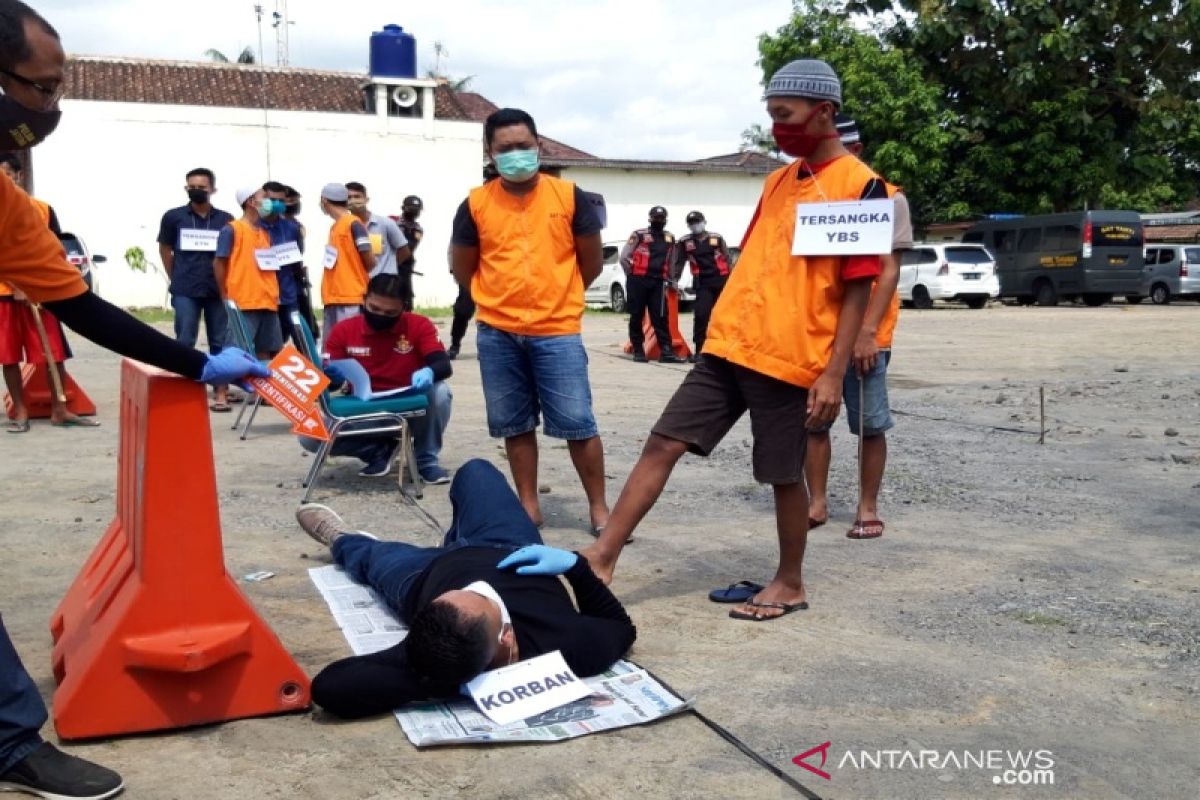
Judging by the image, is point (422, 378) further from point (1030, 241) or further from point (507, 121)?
point (1030, 241)

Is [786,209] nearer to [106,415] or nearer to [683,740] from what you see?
[683,740]

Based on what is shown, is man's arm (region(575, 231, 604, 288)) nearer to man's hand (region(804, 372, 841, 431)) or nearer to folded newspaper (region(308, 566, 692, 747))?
man's hand (region(804, 372, 841, 431))

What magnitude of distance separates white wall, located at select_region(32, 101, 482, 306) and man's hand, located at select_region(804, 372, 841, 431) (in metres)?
29.0

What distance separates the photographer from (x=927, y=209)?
37594mm

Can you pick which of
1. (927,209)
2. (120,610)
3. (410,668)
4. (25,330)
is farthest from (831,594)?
(927,209)

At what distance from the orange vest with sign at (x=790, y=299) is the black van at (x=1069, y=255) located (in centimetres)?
2705

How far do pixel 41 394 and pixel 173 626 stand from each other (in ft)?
22.5

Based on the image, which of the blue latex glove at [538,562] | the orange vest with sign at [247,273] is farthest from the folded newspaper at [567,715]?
the orange vest with sign at [247,273]

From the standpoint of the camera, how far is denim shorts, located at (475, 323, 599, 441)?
5.84m

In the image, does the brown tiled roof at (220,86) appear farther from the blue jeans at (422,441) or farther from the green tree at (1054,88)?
the blue jeans at (422,441)

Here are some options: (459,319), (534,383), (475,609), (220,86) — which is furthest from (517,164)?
(220,86)

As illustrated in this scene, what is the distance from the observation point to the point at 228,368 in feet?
11.5

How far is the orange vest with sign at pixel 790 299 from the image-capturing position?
4426 mm

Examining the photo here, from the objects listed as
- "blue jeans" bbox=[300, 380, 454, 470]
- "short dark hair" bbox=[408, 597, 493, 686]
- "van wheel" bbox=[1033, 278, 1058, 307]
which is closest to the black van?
"van wheel" bbox=[1033, 278, 1058, 307]
